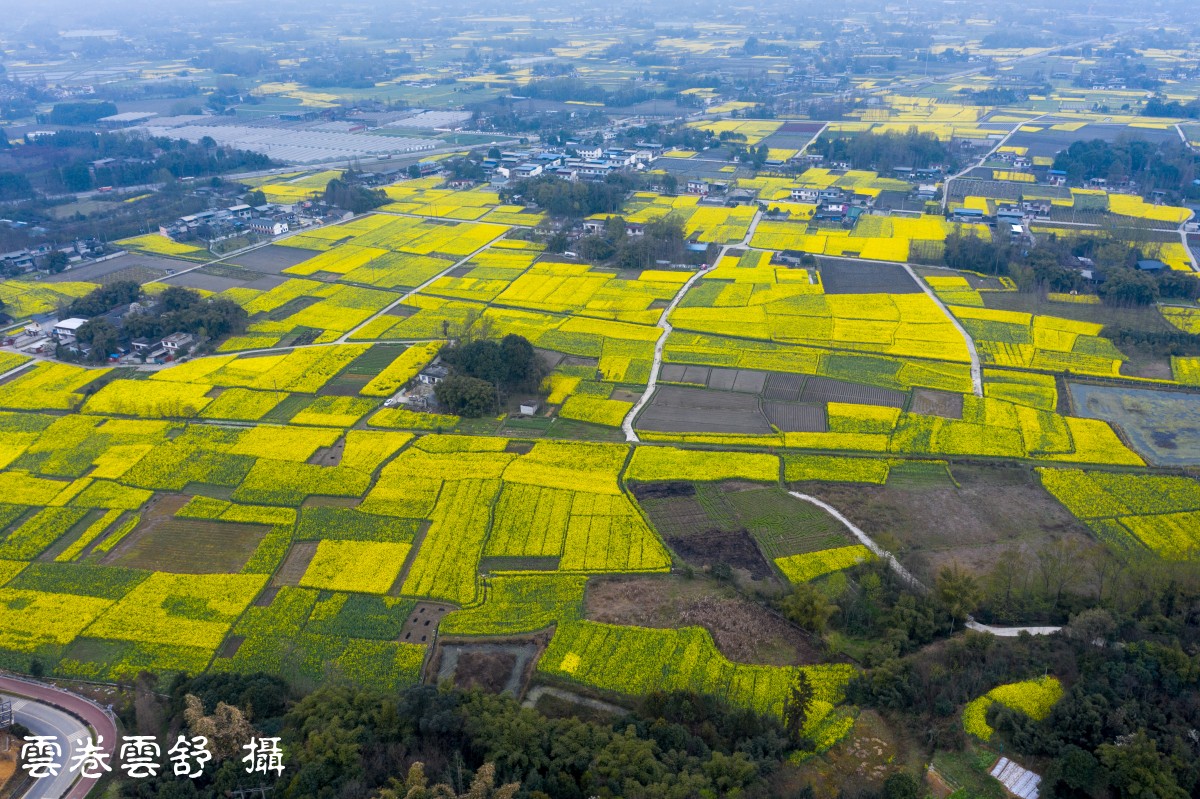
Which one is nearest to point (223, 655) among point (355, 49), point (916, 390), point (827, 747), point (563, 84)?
point (827, 747)

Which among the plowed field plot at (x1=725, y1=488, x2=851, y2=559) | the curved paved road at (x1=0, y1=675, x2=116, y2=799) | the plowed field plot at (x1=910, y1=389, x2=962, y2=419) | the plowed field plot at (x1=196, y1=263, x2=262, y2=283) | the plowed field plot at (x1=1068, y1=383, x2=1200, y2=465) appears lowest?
the curved paved road at (x1=0, y1=675, x2=116, y2=799)

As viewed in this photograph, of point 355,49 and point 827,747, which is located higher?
point 355,49

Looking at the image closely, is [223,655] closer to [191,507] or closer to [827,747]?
[191,507]

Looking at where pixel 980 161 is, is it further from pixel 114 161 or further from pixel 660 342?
pixel 114 161

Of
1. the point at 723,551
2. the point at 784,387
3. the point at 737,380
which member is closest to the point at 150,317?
the point at 737,380

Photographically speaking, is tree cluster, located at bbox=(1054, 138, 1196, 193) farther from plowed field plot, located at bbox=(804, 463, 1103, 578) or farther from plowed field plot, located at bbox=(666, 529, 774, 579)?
plowed field plot, located at bbox=(666, 529, 774, 579)

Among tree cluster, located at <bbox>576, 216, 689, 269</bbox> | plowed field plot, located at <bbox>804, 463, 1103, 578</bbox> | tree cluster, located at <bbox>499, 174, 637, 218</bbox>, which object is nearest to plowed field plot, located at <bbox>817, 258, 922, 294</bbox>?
tree cluster, located at <bbox>576, 216, 689, 269</bbox>
